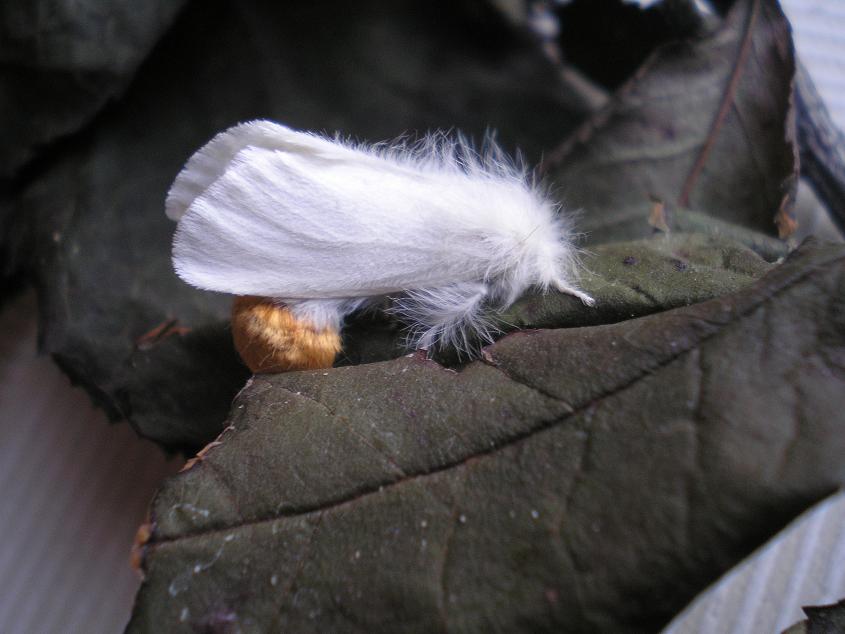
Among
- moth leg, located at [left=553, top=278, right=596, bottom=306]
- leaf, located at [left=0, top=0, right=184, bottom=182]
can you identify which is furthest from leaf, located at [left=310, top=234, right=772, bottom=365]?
leaf, located at [left=0, top=0, right=184, bottom=182]

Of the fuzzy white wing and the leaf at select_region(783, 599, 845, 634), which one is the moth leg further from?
the leaf at select_region(783, 599, 845, 634)

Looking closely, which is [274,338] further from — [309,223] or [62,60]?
[62,60]

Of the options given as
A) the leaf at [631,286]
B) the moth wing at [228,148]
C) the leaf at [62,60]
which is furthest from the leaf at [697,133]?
the leaf at [62,60]

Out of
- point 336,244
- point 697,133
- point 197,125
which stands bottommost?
point 197,125

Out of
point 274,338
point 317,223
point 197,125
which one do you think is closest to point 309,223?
point 317,223

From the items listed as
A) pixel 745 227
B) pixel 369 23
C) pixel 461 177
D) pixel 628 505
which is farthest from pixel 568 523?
pixel 369 23

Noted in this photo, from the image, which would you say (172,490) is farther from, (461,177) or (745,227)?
(745,227)
